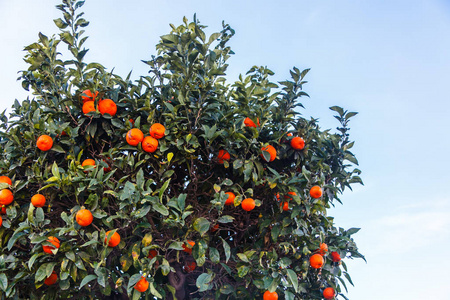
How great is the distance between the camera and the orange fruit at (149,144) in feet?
9.47

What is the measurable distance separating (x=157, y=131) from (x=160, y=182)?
0.38m

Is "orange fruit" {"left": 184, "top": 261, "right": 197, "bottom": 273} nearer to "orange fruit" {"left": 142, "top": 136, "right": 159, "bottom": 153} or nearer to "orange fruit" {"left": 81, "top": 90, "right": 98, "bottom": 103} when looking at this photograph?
"orange fruit" {"left": 142, "top": 136, "right": 159, "bottom": 153}

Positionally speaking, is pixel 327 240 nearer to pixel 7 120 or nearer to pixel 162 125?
pixel 162 125

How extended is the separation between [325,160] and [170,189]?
52.4 inches

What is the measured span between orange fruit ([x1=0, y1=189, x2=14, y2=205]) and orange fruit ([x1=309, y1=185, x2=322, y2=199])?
2.16 metres

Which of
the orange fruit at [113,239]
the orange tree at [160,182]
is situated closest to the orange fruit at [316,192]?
the orange tree at [160,182]

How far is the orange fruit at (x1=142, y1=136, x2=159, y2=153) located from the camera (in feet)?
9.47

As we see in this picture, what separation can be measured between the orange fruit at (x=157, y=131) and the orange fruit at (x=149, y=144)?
3 cm

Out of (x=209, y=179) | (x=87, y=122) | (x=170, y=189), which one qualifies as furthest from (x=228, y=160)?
(x=87, y=122)

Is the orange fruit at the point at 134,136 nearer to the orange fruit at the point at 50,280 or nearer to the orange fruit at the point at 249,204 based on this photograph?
the orange fruit at the point at 249,204

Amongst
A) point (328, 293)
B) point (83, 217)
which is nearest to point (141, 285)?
point (83, 217)

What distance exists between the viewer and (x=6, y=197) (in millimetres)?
2926

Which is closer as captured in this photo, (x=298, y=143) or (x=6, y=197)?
(x=6, y=197)

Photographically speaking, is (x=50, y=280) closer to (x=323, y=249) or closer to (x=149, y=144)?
(x=149, y=144)
